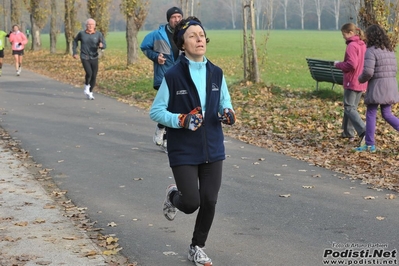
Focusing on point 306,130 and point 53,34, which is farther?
point 53,34

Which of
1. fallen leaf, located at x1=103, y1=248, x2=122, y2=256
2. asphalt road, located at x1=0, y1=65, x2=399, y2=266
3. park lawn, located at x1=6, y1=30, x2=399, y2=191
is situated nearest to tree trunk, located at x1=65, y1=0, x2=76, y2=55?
park lawn, located at x1=6, y1=30, x2=399, y2=191

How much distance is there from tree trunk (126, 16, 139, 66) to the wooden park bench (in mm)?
11724

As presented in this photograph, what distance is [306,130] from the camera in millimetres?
13172

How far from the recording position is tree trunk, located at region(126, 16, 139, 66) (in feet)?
97.0

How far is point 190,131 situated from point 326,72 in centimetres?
1311

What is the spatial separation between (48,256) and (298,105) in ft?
35.7

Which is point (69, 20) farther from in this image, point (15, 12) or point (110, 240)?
point (110, 240)

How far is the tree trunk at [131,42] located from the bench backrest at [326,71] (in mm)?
11724

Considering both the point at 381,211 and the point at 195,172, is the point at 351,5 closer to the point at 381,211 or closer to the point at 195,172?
the point at 381,211

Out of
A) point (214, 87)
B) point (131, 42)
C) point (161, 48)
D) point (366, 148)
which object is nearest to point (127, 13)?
point (131, 42)

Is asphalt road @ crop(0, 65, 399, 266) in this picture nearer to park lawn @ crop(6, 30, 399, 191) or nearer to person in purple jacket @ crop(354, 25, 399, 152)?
park lawn @ crop(6, 30, 399, 191)

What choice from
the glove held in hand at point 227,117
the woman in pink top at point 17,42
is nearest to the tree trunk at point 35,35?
the woman in pink top at point 17,42

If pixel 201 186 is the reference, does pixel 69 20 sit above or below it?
above

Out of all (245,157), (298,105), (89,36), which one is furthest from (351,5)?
(245,157)
